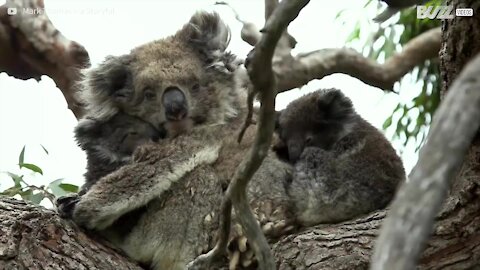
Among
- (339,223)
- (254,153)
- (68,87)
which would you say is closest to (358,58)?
(68,87)

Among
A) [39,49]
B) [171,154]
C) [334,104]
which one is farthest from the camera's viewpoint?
[39,49]

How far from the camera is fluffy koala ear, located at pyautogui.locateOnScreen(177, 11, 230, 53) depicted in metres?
4.73

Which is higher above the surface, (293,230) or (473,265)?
(293,230)

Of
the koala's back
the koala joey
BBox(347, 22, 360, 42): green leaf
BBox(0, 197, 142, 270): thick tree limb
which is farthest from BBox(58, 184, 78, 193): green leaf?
BBox(347, 22, 360, 42): green leaf

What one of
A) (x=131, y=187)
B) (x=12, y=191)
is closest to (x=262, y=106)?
(x=131, y=187)

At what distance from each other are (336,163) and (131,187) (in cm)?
108

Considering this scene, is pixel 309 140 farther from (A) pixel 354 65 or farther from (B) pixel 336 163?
(A) pixel 354 65

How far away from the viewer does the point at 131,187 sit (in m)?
3.76

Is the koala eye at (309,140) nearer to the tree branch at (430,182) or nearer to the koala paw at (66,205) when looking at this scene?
the koala paw at (66,205)

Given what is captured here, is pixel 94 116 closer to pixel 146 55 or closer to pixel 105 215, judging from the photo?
pixel 146 55

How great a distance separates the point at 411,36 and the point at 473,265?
5.60 m

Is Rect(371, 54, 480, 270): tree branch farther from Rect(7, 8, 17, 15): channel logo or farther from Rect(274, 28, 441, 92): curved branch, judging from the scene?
Rect(7, 8, 17, 15): channel logo

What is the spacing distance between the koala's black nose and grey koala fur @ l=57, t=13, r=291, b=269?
0.04 meters

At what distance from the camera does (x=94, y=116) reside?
14.9 ft
